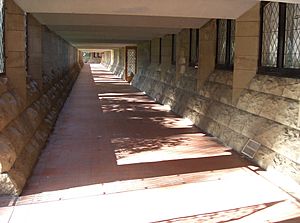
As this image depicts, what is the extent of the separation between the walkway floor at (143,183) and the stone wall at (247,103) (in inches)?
12.1

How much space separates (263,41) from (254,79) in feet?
2.06

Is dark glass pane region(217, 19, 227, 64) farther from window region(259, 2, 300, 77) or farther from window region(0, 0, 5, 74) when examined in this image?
window region(0, 0, 5, 74)

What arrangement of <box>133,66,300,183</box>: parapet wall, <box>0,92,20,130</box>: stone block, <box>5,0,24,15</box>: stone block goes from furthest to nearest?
<box>5,0,24,15</box>: stone block, <box>133,66,300,183</box>: parapet wall, <box>0,92,20,130</box>: stone block

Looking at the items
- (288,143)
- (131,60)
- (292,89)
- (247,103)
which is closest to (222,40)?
(247,103)

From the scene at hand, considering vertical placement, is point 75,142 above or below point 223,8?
below

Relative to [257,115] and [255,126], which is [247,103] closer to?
[257,115]

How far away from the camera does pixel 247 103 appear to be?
6.43 m

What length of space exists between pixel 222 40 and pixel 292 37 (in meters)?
2.67

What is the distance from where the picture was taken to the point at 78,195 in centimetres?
420

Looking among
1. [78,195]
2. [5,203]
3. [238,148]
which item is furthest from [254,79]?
[5,203]

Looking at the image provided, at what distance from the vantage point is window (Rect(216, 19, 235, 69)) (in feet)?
25.8

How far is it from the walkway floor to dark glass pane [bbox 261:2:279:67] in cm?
156

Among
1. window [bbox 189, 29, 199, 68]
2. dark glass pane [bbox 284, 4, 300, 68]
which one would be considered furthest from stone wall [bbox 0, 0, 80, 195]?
window [bbox 189, 29, 199, 68]

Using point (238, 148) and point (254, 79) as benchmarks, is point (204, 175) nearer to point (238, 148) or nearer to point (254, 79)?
point (238, 148)
